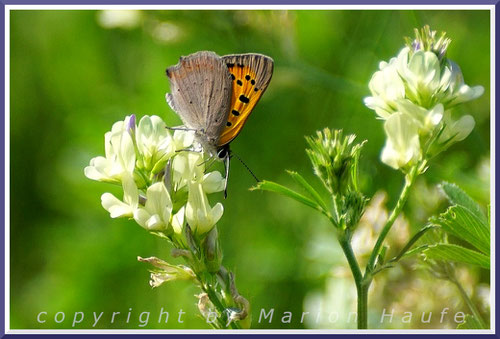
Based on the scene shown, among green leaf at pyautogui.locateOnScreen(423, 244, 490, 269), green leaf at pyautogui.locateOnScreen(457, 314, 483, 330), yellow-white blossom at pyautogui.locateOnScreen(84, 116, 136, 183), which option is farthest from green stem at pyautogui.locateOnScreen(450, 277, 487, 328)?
yellow-white blossom at pyautogui.locateOnScreen(84, 116, 136, 183)

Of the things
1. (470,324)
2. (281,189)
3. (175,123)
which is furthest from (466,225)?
(175,123)

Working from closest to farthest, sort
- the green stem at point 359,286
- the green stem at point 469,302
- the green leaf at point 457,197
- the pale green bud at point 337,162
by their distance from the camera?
the green stem at point 359,286 < the pale green bud at point 337,162 < the green leaf at point 457,197 < the green stem at point 469,302

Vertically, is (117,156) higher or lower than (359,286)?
higher

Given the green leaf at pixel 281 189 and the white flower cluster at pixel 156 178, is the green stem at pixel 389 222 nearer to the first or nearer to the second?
the green leaf at pixel 281 189

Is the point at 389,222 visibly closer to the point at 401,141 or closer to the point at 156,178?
the point at 401,141

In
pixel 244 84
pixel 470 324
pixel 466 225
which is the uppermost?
pixel 244 84

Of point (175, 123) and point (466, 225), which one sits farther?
point (175, 123)

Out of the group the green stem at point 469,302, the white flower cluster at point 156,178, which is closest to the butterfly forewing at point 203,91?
the white flower cluster at point 156,178
